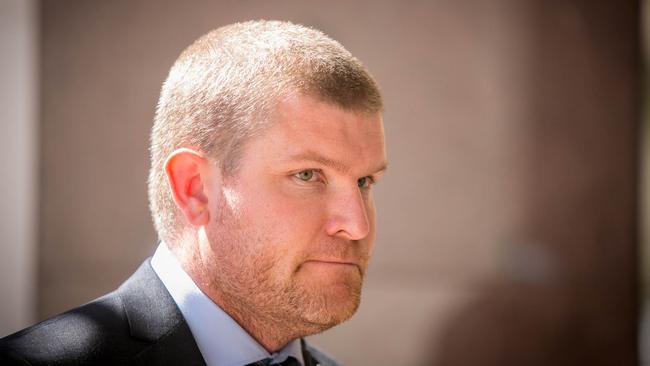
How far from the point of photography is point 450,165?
13.7ft

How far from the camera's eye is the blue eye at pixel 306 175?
Answer: 1925 mm

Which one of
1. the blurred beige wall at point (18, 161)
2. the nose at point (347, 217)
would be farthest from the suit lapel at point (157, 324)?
the blurred beige wall at point (18, 161)

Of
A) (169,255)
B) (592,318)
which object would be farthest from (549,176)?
(169,255)

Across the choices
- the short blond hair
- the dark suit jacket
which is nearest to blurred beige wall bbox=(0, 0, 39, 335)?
the short blond hair

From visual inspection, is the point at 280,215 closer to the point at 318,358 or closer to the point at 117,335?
the point at 117,335

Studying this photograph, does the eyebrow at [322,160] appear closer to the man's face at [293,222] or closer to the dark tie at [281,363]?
the man's face at [293,222]

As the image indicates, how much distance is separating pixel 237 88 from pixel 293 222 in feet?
1.35

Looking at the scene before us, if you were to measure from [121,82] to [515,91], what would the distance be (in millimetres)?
2345

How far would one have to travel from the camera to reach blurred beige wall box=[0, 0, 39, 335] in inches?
155

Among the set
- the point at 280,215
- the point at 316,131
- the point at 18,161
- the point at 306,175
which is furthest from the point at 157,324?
the point at 18,161

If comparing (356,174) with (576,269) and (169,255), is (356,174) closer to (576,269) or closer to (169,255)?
(169,255)

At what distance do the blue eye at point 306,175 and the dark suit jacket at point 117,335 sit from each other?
0.49m

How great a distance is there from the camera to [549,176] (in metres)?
4.15

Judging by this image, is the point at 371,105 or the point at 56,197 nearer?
the point at 371,105
